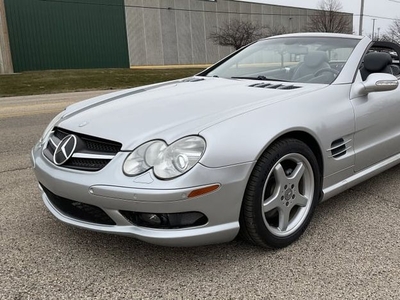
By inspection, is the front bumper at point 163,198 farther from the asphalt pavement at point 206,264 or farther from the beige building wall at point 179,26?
the beige building wall at point 179,26

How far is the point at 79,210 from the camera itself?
254 cm

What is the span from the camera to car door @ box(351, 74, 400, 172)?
3.14 metres

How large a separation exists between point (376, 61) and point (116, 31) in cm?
3571

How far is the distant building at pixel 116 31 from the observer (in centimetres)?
3203

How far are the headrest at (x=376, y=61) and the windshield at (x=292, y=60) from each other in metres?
0.18

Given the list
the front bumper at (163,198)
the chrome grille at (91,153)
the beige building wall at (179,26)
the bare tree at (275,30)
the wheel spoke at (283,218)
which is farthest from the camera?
the bare tree at (275,30)

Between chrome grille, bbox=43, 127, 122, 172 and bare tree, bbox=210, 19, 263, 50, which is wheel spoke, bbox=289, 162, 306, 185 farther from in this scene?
bare tree, bbox=210, 19, 263, 50

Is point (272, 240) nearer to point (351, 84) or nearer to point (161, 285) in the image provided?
point (161, 285)

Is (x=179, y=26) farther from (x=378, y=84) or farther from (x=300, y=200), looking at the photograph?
(x=300, y=200)

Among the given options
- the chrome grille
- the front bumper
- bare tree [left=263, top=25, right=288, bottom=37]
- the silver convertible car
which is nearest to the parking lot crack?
the silver convertible car

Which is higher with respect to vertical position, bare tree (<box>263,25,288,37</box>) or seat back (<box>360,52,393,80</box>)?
bare tree (<box>263,25,288,37</box>)

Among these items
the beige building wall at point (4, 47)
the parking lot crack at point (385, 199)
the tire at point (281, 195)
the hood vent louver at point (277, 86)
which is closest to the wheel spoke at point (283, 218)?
the tire at point (281, 195)

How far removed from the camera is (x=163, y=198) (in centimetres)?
220

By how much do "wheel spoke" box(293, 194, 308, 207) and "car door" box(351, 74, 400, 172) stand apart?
649 mm
